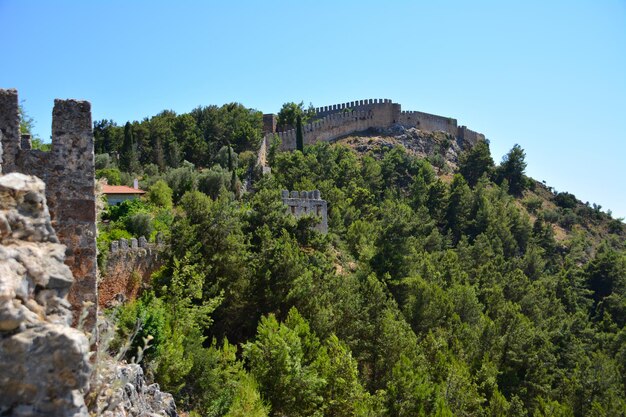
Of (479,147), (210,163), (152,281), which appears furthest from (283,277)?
(479,147)

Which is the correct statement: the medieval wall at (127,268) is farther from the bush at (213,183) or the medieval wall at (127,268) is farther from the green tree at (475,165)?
the green tree at (475,165)

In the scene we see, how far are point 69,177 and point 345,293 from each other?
→ 22594mm

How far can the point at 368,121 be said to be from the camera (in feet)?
291

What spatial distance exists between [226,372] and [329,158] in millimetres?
38999

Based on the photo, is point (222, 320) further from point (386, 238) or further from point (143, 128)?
point (143, 128)

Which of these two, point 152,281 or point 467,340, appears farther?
point 467,340

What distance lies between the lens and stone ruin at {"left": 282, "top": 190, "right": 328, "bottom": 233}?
42.4 meters

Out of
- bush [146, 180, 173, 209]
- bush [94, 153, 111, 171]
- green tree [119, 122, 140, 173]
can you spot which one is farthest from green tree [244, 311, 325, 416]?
green tree [119, 122, 140, 173]

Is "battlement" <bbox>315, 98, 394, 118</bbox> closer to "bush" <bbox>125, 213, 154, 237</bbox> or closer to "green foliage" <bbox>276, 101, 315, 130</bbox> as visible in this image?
"green foliage" <bbox>276, 101, 315, 130</bbox>

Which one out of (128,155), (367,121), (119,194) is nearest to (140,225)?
(119,194)

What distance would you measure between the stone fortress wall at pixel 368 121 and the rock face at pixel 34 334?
213 feet

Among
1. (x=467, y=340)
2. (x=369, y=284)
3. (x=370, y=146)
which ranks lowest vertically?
(x=467, y=340)

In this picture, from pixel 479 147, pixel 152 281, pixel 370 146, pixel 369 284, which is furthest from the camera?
pixel 479 147

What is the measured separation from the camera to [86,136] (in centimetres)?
1152
